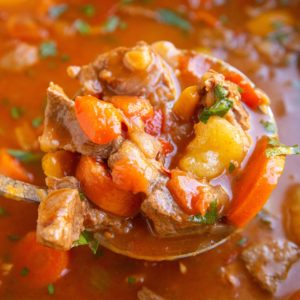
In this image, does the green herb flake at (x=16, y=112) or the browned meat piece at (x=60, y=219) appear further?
the green herb flake at (x=16, y=112)

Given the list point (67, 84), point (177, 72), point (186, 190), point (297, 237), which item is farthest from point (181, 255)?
point (67, 84)

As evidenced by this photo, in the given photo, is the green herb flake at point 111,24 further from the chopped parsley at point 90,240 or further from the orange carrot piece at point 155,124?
the chopped parsley at point 90,240

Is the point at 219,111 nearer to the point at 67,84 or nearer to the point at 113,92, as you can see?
the point at 113,92

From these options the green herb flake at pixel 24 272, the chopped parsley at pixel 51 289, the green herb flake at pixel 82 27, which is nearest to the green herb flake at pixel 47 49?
the green herb flake at pixel 82 27

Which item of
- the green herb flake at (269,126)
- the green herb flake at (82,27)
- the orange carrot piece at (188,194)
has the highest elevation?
the green herb flake at (269,126)

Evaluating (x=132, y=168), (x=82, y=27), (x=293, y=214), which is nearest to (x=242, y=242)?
Answer: (x=293, y=214)

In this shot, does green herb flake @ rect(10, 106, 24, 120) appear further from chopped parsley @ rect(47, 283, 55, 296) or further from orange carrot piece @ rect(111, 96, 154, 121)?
chopped parsley @ rect(47, 283, 55, 296)

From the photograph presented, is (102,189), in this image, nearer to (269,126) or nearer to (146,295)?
(146,295)
